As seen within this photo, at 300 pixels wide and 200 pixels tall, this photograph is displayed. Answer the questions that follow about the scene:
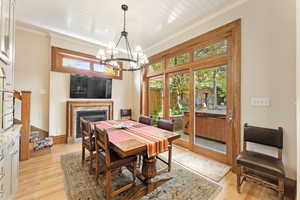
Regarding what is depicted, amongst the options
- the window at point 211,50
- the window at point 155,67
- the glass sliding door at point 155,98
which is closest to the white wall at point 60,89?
the window at point 155,67

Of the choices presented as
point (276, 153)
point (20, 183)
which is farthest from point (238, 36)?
point (20, 183)

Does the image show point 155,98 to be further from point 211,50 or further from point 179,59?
point 211,50

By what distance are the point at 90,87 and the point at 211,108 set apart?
11.7 feet

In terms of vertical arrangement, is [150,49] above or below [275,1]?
above

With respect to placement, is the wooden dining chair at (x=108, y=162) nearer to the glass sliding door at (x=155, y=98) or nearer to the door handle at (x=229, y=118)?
the door handle at (x=229, y=118)

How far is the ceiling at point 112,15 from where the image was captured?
240 centimetres

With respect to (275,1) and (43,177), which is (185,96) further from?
(43,177)

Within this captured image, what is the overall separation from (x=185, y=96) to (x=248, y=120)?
148 centimetres

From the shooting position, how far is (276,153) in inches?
75.7

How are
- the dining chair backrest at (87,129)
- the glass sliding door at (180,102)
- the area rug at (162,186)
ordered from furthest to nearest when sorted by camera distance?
the glass sliding door at (180,102), the dining chair backrest at (87,129), the area rug at (162,186)

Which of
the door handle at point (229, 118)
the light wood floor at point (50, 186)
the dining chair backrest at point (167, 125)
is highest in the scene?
the door handle at point (229, 118)

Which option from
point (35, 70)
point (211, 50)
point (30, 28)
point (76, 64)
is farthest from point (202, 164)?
point (30, 28)

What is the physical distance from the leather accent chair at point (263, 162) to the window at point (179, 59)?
2.00m

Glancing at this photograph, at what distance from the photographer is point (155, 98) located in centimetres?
445
